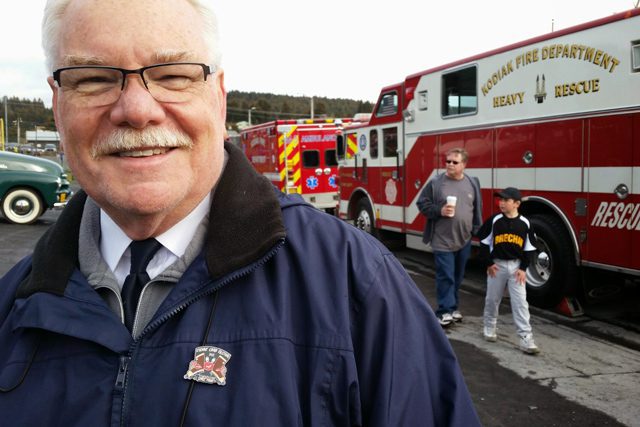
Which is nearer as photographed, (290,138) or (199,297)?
(199,297)

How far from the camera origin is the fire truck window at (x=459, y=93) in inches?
306

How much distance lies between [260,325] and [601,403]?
12.9ft

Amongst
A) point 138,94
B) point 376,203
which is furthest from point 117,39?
point 376,203

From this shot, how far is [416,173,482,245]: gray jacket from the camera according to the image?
6.20 metres

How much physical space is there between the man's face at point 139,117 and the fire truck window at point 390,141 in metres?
8.37

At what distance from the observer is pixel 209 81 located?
1477mm

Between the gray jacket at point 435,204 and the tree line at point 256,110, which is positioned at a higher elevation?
the tree line at point 256,110

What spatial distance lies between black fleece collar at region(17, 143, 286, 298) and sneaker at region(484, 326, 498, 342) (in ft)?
15.7

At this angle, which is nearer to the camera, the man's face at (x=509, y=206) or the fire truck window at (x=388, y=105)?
the man's face at (x=509, y=206)

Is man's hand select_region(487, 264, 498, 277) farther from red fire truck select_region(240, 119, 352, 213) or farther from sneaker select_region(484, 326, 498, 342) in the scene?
red fire truck select_region(240, 119, 352, 213)

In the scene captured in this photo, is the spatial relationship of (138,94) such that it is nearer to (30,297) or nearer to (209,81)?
(209,81)

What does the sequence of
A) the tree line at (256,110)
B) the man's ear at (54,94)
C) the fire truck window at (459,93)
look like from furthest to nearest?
1. the tree line at (256,110)
2. the fire truck window at (459,93)
3. the man's ear at (54,94)

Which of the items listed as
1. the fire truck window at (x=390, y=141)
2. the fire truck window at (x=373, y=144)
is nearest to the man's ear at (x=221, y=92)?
the fire truck window at (x=390, y=141)

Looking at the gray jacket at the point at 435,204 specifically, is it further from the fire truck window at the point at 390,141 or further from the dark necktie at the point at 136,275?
the dark necktie at the point at 136,275
